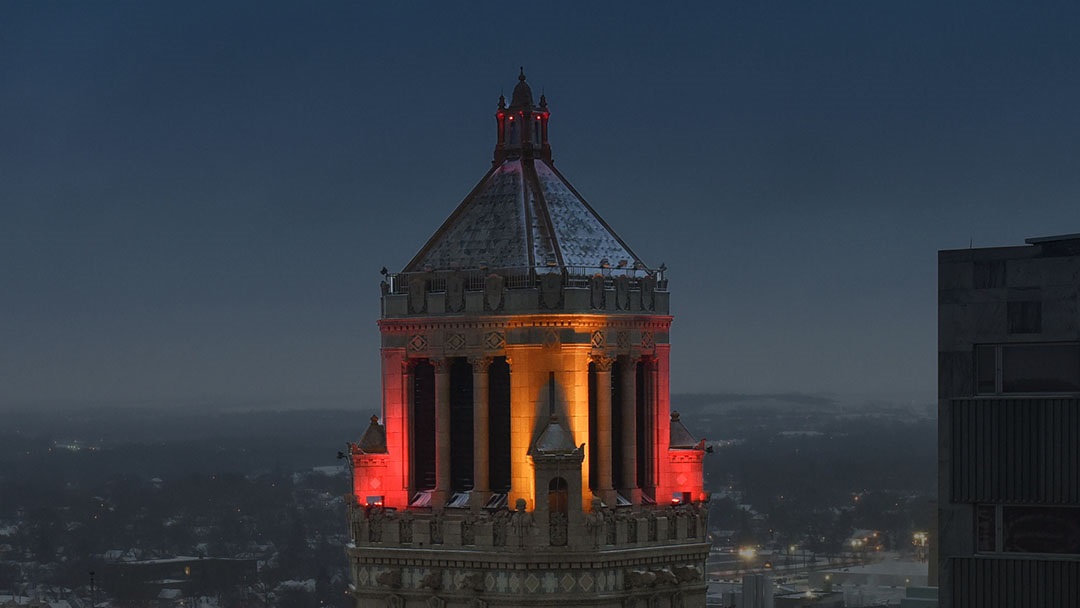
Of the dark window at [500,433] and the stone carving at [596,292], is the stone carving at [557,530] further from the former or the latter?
the stone carving at [596,292]

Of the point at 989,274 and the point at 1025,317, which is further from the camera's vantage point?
the point at 989,274

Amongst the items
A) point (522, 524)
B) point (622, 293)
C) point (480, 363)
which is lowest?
point (522, 524)

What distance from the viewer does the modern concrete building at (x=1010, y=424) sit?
6519cm

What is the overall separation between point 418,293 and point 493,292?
2644 mm

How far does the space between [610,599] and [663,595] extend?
7.48 ft

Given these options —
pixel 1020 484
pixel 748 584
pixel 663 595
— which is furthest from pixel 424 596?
pixel 748 584

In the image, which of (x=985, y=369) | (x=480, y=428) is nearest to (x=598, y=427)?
(x=480, y=428)

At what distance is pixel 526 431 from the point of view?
69.8m

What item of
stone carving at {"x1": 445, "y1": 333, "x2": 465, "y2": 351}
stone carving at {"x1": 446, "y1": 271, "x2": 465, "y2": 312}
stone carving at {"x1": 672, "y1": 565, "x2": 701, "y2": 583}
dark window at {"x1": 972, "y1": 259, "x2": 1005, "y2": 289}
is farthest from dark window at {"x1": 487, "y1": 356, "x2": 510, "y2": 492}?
dark window at {"x1": 972, "y1": 259, "x2": 1005, "y2": 289}

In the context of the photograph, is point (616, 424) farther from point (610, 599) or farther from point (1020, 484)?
point (1020, 484)

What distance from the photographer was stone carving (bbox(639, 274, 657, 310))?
2832 inches

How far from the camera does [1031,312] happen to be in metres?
66.0

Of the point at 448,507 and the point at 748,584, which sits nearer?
the point at 448,507

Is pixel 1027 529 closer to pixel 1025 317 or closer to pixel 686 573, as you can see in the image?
pixel 1025 317
